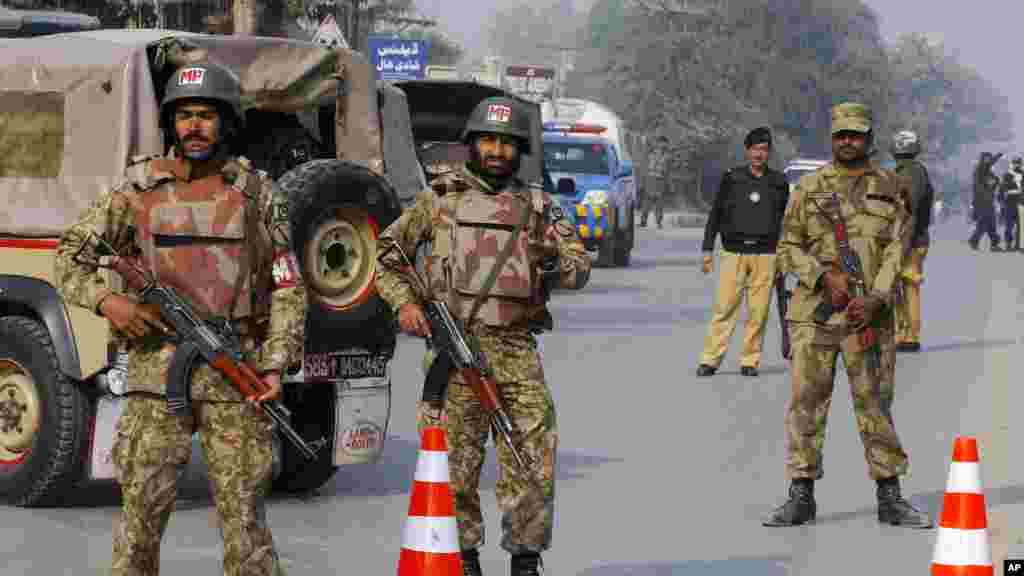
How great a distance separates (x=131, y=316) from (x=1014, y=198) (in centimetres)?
4405


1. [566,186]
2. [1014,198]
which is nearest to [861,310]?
[566,186]

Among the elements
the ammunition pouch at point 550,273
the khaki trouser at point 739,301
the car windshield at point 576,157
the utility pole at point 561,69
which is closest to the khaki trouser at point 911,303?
the khaki trouser at point 739,301

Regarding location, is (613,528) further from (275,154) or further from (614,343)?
(614,343)

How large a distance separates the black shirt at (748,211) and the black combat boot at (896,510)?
7.71 metres

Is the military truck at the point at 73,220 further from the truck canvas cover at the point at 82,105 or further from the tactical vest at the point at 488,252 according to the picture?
the tactical vest at the point at 488,252

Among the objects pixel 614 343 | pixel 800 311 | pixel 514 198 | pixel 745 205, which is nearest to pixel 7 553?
pixel 514 198

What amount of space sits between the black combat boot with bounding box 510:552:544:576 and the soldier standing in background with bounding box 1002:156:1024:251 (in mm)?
41130

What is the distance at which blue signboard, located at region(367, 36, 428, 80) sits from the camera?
34.3 metres

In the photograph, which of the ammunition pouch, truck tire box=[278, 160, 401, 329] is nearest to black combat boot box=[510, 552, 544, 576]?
the ammunition pouch

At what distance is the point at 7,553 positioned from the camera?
959 cm

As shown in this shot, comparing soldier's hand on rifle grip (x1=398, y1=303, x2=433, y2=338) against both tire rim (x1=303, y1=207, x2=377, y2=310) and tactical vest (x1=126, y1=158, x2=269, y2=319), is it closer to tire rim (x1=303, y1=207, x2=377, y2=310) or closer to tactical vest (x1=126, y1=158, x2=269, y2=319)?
tactical vest (x1=126, y1=158, x2=269, y2=319)

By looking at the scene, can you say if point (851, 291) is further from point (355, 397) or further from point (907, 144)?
point (907, 144)

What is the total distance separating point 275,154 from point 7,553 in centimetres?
330

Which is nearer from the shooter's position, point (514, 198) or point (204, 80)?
point (204, 80)
